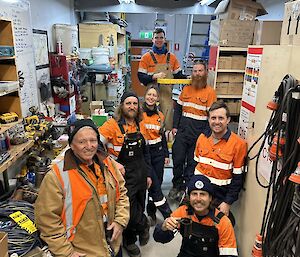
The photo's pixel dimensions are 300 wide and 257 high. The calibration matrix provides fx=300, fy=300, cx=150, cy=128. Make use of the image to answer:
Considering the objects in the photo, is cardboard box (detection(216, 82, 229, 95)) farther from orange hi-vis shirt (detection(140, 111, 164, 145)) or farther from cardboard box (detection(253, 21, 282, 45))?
orange hi-vis shirt (detection(140, 111, 164, 145))

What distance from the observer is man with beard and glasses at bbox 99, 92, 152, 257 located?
8.46 ft

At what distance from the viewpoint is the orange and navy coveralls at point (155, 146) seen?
2.96m

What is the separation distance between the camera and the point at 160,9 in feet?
16.2

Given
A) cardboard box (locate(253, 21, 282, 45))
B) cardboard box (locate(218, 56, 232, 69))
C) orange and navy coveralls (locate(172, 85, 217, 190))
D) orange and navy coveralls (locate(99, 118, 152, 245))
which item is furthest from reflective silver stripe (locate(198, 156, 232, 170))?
cardboard box (locate(253, 21, 282, 45))

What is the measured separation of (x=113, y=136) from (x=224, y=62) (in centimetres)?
174

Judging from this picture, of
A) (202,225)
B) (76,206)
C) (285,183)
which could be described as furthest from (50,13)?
(285,183)

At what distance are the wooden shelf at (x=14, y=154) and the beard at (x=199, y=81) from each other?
70.6 inches

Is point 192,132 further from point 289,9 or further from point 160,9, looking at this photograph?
point 160,9

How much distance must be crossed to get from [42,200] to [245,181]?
1.51 metres

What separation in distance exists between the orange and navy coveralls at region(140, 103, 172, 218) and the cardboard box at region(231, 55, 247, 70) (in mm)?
1183

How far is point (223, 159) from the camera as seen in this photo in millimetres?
2311

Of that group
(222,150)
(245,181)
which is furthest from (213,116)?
(245,181)

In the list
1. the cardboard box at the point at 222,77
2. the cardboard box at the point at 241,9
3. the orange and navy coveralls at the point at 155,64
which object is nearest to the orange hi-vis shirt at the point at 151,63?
the orange and navy coveralls at the point at 155,64

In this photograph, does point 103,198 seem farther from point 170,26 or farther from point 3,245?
point 170,26
